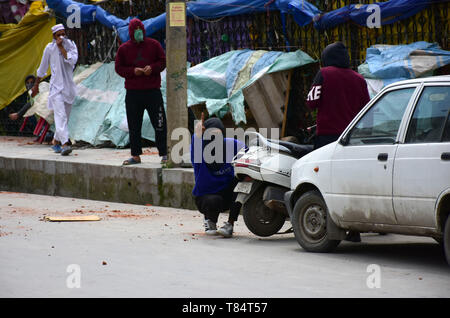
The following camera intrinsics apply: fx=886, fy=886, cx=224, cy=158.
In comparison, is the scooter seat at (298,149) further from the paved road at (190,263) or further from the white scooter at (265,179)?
the paved road at (190,263)

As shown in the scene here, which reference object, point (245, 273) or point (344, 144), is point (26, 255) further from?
point (344, 144)

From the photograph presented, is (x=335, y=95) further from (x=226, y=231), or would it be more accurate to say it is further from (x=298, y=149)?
(x=226, y=231)

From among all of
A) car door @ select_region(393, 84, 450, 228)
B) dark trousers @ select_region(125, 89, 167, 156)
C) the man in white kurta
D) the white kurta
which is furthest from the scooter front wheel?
the white kurta

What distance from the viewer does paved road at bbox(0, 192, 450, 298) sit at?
6.28m

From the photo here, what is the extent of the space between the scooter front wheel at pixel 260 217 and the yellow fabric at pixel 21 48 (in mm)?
10756

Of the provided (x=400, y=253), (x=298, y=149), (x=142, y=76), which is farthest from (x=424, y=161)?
(x=142, y=76)

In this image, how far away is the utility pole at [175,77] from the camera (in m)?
12.5

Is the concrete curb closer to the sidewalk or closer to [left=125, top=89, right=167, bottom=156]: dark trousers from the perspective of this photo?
the sidewalk

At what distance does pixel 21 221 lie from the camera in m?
10.6

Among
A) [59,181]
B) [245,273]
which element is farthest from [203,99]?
[245,273]

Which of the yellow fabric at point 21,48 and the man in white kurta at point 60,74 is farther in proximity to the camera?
the yellow fabric at point 21,48

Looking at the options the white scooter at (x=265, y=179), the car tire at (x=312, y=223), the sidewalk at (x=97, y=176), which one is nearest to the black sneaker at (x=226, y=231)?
the white scooter at (x=265, y=179)

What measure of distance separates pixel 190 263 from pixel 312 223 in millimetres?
1431

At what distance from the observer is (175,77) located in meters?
12.6
